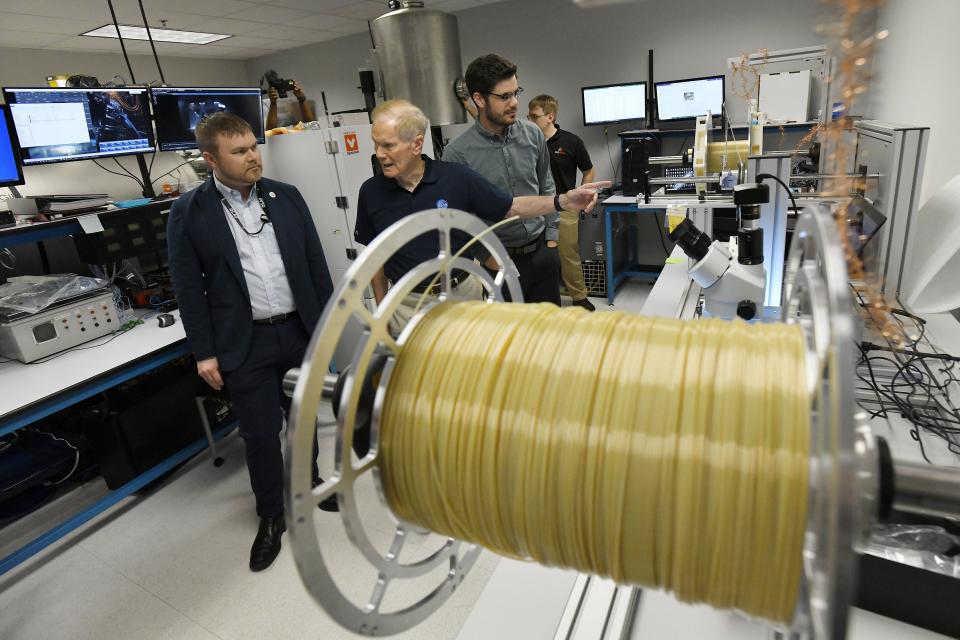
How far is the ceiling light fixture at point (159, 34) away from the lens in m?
5.21

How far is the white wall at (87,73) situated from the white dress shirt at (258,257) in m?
2.05

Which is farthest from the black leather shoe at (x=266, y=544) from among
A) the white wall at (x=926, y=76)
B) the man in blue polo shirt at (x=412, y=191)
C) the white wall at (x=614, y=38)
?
the white wall at (x=614, y=38)

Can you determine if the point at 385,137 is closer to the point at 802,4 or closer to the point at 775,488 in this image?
the point at 775,488

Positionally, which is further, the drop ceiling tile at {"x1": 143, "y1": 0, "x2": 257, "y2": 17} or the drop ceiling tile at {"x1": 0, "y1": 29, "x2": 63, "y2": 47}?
the drop ceiling tile at {"x1": 0, "y1": 29, "x2": 63, "y2": 47}

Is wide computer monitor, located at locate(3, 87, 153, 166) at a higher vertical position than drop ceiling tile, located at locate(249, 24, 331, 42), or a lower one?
lower

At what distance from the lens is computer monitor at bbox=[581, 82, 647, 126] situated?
16.5ft

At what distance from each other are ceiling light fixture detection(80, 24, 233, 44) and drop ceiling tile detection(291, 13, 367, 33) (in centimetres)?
94

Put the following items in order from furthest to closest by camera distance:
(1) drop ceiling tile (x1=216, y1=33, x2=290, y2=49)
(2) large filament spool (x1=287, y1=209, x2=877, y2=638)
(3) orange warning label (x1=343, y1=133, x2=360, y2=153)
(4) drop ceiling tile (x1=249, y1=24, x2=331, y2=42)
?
(1) drop ceiling tile (x1=216, y1=33, x2=290, y2=49), (4) drop ceiling tile (x1=249, y1=24, x2=331, y2=42), (3) orange warning label (x1=343, y1=133, x2=360, y2=153), (2) large filament spool (x1=287, y1=209, x2=877, y2=638)

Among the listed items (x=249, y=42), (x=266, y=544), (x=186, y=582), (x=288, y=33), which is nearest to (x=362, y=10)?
(x=288, y=33)

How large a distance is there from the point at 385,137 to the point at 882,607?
1.76 metres

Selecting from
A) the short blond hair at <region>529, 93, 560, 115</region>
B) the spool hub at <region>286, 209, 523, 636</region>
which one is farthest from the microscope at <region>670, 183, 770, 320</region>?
the short blond hair at <region>529, 93, 560, 115</region>

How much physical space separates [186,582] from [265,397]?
77 centimetres

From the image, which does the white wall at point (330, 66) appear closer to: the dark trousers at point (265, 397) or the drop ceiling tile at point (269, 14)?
the drop ceiling tile at point (269, 14)

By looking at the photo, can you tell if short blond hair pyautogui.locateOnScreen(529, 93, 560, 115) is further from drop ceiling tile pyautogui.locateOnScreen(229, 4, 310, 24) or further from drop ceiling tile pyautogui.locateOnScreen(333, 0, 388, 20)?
drop ceiling tile pyautogui.locateOnScreen(229, 4, 310, 24)
